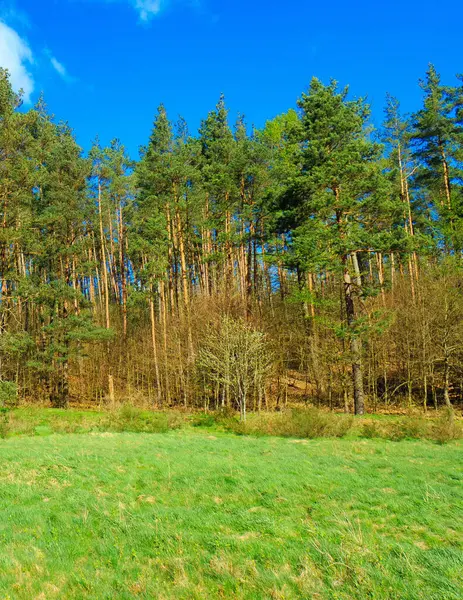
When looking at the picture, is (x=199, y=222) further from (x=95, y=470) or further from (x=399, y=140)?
(x=95, y=470)

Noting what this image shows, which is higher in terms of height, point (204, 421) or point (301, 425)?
point (301, 425)

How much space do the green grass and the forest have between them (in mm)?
11722

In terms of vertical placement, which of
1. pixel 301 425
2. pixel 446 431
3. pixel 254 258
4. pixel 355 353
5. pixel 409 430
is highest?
pixel 254 258

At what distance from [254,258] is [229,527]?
27.5 meters

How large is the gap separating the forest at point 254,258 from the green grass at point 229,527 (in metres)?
11.7

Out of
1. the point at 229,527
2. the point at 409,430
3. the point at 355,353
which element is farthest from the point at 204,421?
the point at 229,527

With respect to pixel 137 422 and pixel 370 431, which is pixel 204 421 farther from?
pixel 370 431

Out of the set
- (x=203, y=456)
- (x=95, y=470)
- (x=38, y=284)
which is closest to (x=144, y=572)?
(x=95, y=470)

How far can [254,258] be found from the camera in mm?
33062

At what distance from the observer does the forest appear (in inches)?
849

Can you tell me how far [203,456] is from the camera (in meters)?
11.6

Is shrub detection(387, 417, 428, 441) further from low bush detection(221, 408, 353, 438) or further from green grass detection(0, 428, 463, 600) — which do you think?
green grass detection(0, 428, 463, 600)

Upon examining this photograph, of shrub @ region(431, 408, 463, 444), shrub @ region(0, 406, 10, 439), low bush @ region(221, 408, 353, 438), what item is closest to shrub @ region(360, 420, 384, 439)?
low bush @ region(221, 408, 353, 438)

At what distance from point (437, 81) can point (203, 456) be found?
30766 mm
